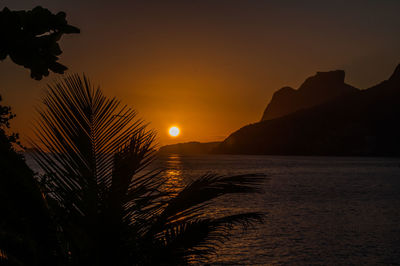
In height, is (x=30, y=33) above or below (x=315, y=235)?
above

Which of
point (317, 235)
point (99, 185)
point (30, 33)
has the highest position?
point (30, 33)

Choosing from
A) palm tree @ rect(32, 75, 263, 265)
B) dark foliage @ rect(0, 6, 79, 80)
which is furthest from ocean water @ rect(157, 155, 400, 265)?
dark foliage @ rect(0, 6, 79, 80)

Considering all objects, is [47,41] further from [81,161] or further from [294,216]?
[294,216]

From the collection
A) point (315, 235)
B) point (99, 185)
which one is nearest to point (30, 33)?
point (99, 185)

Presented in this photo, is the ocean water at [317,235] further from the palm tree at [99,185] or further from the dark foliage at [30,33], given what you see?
the dark foliage at [30,33]

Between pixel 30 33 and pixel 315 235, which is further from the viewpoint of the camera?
pixel 315 235

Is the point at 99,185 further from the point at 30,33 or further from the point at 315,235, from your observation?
the point at 315,235

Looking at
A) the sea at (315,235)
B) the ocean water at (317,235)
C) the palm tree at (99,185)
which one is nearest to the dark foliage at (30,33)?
the palm tree at (99,185)

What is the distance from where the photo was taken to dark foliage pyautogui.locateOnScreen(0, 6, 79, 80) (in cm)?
250

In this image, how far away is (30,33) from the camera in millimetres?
2564

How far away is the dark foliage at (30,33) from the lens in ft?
8.21

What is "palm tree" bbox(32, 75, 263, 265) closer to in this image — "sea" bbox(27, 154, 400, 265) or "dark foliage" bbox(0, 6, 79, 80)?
"dark foliage" bbox(0, 6, 79, 80)

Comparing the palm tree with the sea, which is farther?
the sea

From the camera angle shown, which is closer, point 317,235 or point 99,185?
point 99,185
